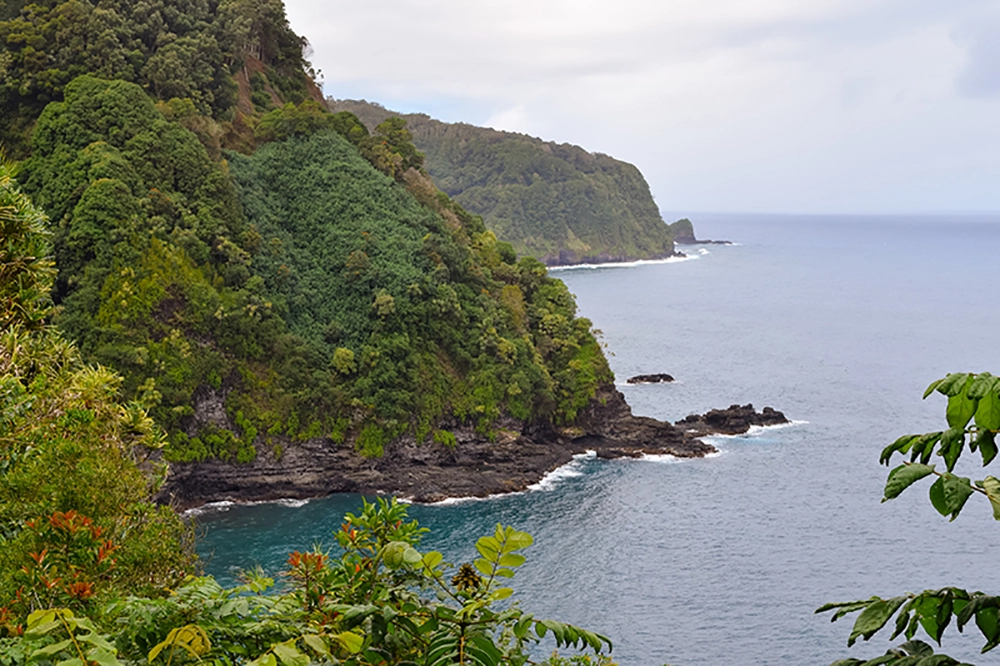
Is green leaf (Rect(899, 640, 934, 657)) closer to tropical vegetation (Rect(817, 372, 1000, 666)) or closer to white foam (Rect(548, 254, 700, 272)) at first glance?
tropical vegetation (Rect(817, 372, 1000, 666))

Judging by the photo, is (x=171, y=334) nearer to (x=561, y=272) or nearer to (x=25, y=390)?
(x=25, y=390)

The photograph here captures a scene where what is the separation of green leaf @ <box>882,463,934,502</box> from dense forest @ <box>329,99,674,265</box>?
16350cm

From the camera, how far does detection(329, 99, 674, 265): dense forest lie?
174750mm

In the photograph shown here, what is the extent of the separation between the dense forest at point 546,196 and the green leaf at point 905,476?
163499mm

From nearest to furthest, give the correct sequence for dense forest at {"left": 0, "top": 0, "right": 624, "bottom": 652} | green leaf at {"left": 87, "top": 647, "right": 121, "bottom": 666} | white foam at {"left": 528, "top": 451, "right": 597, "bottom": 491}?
1. green leaf at {"left": 87, "top": 647, "right": 121, "bottom": 666}
2. dense forest at {"left": 0, "top": 0, "right": 624, "bottom": 652}
3. white foam at {"left": 528, "top": 451, "right": 597, "bottom": 491}

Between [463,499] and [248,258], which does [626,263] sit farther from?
[463,499]

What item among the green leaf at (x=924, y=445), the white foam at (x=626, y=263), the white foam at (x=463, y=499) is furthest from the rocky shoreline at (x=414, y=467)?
the white foam at (x=626, y=263)

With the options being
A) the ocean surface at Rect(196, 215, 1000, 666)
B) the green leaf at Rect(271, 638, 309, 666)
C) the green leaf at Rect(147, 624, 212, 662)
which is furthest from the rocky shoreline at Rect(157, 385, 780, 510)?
the green leaf at Rect(271, 638, 309, 666)

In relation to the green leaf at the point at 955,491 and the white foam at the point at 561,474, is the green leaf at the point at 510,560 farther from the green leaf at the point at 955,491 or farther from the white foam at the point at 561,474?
the white foam at the point at 561,474

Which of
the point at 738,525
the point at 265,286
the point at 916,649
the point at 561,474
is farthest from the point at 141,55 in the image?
the point at 916,649

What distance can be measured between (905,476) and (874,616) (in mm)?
529

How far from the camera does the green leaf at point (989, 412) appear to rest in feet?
9.53

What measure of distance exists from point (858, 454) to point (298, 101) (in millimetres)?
49034

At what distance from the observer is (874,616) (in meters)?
3.07
